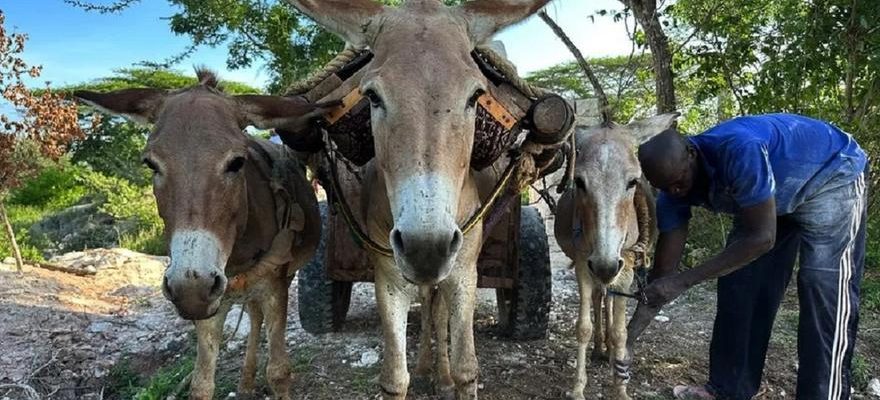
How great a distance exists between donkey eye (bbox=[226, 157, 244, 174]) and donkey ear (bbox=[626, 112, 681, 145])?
224 centimetres

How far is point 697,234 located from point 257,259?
7072mm

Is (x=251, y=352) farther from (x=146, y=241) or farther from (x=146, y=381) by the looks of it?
(x=146, y=241)

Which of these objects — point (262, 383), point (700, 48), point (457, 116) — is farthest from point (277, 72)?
point (457, 116)

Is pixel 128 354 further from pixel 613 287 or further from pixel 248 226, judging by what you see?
pixel 613 287

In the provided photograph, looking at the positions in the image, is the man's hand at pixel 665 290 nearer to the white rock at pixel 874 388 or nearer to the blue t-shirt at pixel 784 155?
the blue t-shirt at pixel 784 155

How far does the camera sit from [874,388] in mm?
4645

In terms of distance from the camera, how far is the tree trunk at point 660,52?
7949mm

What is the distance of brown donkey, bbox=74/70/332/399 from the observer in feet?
8.52

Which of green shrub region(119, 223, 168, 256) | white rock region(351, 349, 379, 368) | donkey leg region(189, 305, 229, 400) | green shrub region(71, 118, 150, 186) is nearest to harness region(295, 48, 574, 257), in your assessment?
donkey leg region(189, 305, 229, 400)

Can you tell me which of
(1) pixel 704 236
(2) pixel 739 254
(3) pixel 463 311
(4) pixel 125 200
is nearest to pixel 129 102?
(3) pixel 463 311

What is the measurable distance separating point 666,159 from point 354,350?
2895mm

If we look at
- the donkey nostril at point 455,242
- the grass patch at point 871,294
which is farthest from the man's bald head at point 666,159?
the grass patch at point 871,294

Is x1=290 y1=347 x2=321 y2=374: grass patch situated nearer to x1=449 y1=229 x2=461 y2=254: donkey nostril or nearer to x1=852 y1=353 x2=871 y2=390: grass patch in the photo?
x1=449 y1=229 x2=461 y2=254: donkey nostril

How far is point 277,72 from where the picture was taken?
1347 cm
